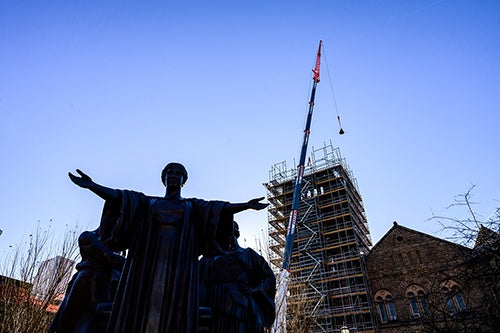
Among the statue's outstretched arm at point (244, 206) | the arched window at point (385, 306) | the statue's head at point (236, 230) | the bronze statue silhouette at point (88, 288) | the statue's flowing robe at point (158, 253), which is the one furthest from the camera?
the arched window at point (385, 306)

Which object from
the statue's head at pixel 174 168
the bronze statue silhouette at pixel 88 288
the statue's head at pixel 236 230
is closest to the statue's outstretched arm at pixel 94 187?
the statue's head at pixel 174 168

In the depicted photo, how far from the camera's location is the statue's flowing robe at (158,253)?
223 cm

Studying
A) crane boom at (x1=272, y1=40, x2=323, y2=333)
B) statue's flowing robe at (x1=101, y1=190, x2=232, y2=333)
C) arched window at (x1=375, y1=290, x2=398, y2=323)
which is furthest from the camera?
arched window at (x1=375, y1=290, x2=398, y2=323)

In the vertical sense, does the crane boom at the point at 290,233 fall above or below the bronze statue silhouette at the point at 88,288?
above

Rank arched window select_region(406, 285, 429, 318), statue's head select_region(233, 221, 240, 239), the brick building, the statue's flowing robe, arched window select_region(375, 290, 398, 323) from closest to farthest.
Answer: the statue's flowing robe → statue's head select_region(233, 221, 240, 239) → the brick building → arched window select_region(406, 285, 429, 318) → arched window select_region(375, 290, 398, 323)

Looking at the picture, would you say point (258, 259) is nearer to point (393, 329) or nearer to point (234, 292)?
point (234, 292)

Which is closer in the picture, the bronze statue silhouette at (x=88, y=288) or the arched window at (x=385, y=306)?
the bronze statue silhouette at (x=88, y=288)

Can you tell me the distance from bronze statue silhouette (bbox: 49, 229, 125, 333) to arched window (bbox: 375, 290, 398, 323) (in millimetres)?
24519

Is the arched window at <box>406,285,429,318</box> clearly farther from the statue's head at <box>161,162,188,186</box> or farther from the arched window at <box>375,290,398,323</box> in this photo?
the statue's head at <box>161,162,188,186</box>

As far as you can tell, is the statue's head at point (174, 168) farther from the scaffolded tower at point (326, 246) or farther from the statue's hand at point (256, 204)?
the scaffolded tower at point (326, 246)

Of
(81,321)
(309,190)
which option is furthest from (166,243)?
(309,190)

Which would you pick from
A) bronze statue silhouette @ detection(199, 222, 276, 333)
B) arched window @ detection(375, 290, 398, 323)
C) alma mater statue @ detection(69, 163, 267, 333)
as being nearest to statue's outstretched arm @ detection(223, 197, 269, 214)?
alma mater statue @ detection(69, 163, 267, 333)

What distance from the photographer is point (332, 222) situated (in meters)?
31.1

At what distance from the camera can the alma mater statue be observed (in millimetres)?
2234
